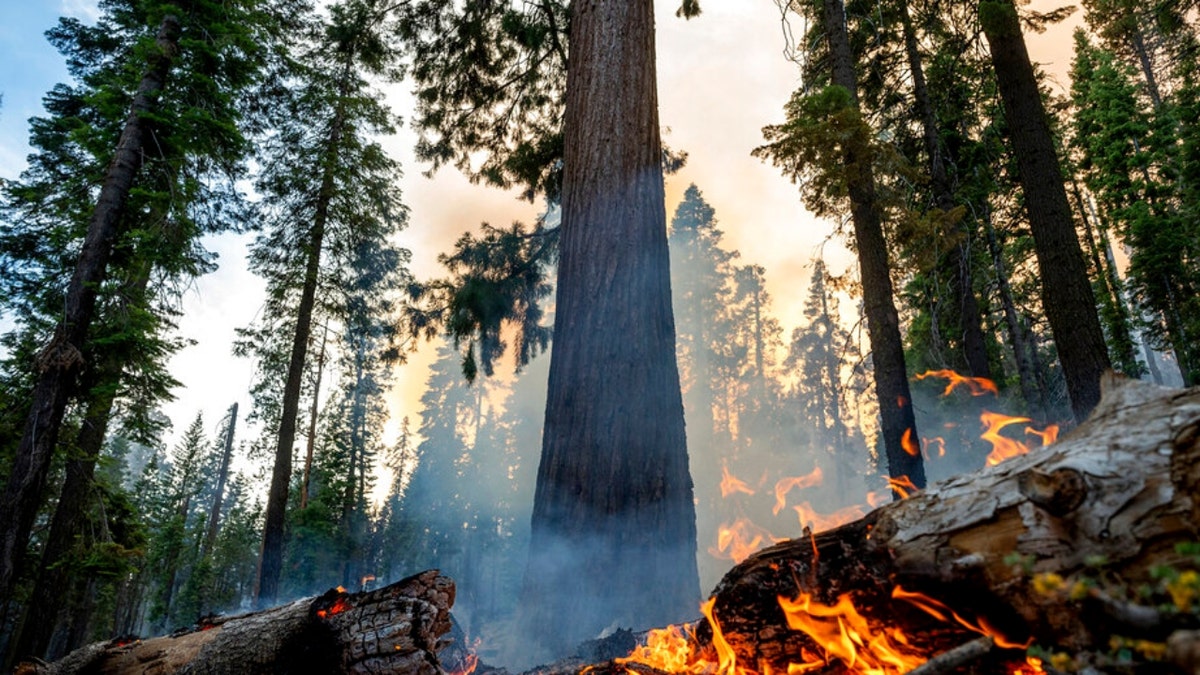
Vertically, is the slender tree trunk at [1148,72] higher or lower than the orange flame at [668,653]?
higher

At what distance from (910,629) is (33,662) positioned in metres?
4.98

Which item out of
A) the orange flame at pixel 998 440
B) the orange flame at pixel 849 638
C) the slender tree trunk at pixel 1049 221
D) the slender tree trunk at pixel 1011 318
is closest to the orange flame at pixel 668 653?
the orange flame at pixel 849 638

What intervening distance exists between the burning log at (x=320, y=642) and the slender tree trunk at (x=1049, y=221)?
25.9 ft

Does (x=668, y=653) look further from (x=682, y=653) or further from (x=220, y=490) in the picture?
(x=220, y=490)

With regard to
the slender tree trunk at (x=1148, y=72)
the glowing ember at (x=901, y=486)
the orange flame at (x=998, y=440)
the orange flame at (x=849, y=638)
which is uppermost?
the slender tree trunk at (x=1148, y=72)

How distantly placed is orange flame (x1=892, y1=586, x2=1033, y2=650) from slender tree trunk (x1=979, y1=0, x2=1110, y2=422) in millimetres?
6355

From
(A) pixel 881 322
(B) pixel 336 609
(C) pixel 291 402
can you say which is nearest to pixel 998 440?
(B) pixel 336 609

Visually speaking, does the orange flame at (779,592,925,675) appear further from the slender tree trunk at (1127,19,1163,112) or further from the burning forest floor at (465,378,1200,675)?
the slender tree trunk at (1127,19,1163,112)

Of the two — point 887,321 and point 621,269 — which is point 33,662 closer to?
point 621,269

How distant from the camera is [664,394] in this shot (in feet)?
15.8

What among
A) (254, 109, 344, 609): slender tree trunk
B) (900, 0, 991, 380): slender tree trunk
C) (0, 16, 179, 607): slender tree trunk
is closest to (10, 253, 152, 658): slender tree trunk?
(0, 16, 179, 607): slender tree trunk

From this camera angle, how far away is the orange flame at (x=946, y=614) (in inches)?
73.4

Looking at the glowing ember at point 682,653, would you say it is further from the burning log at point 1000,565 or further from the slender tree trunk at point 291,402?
the slender tree trunk at point 291,402

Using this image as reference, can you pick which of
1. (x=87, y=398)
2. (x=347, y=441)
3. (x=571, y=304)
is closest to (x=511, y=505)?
(x=347, y=441)
